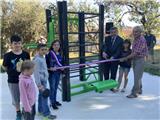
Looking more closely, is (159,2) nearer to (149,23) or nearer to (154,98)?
(149,23)

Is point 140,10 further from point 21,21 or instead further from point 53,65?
point 53,65

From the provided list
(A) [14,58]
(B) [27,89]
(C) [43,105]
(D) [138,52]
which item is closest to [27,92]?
(B) [27,89]

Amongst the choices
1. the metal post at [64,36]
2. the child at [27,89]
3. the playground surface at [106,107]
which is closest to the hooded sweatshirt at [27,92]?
the child at [27,89]

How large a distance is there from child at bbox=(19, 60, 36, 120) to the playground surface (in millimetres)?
1178

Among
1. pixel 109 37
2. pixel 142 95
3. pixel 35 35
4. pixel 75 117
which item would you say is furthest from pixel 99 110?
pixel 35 35

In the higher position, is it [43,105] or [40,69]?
[40,69]

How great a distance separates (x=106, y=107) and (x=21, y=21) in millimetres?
11580

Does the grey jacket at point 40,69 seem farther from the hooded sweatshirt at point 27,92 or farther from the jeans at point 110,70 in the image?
the jeans at point 110,70

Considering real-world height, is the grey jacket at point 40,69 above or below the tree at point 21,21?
below

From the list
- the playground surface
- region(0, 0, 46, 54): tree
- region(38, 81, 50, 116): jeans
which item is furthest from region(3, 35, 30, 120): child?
region(0, 0, 46, 54): tree

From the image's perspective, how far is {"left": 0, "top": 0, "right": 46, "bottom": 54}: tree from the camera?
619 inches

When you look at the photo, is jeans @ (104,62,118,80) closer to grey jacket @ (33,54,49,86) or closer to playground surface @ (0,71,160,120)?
playground surface @ (0,71,160,120)

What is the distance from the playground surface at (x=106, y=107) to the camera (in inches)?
188

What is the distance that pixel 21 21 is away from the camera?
52.2ft
